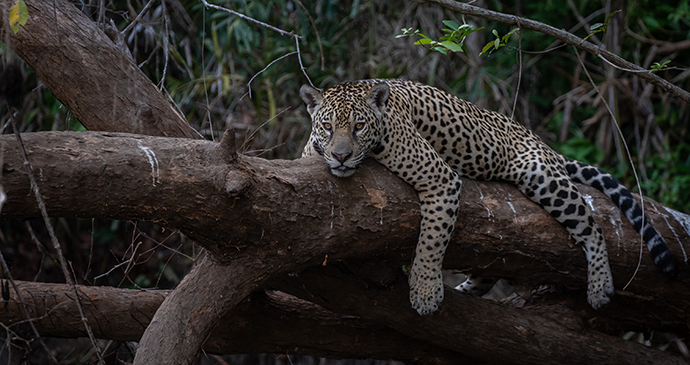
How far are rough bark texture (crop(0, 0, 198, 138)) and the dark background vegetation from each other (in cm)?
374

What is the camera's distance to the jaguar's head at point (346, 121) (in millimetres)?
3984

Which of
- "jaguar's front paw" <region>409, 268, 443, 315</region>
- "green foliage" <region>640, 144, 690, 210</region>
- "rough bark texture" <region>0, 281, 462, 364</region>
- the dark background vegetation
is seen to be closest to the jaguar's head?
"jaguar's front paw" <region>409, 268, 443, 315</region>

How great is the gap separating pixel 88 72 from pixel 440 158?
8.78ft

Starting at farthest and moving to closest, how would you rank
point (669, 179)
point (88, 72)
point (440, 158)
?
1. point (669, 179)
2. point (440, 158)
3. point (88, 72)

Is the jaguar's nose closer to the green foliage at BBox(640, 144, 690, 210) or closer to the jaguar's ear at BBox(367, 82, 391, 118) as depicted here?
the jaguar's ear at BBox(367, 82, 391, 118)

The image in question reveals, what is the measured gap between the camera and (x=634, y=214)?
202 inches

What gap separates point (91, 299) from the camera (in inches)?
186

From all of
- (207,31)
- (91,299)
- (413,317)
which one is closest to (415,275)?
(413,317)

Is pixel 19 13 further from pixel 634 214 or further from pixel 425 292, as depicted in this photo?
pixel 634 214

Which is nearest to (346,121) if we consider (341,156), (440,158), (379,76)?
(341,156)

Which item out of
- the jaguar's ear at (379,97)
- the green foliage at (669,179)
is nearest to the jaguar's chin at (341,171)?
the jaguar's ear at (379,97)

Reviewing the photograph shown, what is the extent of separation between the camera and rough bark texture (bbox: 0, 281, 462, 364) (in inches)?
187

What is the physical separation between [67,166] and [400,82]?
297 centimetres

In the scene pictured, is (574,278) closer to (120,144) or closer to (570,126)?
(120,144)
